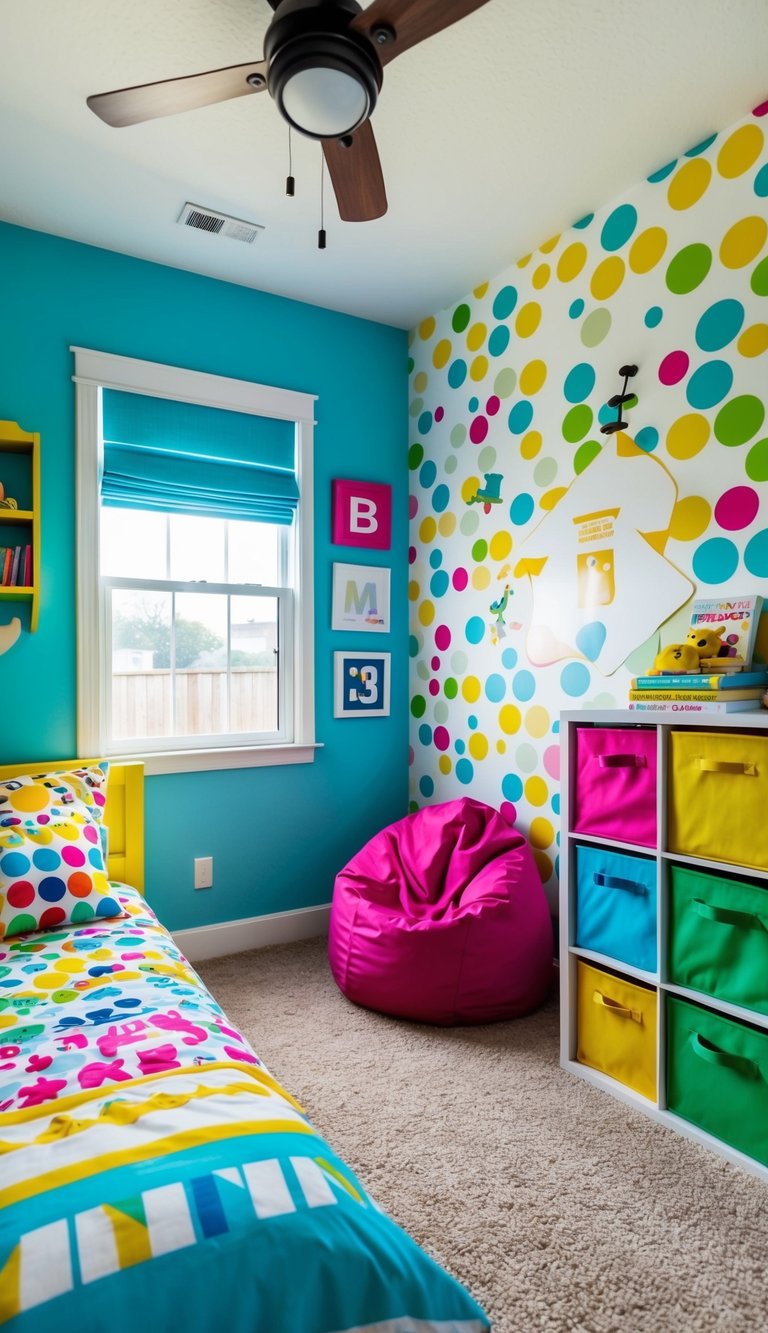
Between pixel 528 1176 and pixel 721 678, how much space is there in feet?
4.19

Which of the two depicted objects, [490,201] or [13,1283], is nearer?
[13,1283]

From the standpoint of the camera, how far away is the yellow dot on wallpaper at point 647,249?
7.70 ft

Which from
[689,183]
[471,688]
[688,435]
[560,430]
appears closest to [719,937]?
[688,435]

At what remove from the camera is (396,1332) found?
0.88 m

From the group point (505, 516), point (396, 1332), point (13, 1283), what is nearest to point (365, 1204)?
point (396, 1332)

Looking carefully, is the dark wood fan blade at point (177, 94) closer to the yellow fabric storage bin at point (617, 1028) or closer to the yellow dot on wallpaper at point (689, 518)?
the yellow dot on wallpaper at point (689, 518)

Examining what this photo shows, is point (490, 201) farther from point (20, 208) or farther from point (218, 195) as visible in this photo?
point (20, 208)

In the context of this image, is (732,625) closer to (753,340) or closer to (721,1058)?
(753,340)

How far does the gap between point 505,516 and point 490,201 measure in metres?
1.09

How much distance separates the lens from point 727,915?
1775mm

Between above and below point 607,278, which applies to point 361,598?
below

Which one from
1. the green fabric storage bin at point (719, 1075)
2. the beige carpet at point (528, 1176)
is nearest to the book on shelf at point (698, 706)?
the green fabric storage bin at point (719, 1075)

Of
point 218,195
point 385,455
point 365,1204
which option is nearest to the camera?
point 365,1204

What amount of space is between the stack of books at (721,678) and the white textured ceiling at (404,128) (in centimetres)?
140
